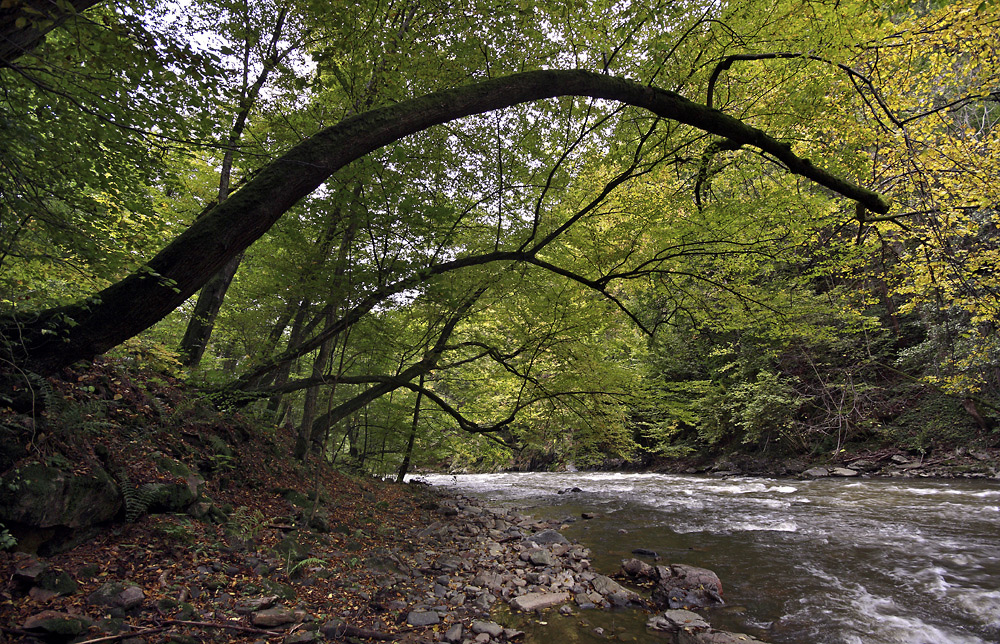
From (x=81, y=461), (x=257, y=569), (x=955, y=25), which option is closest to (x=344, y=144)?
(x=81, y=461)

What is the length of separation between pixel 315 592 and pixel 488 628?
1.58 metres

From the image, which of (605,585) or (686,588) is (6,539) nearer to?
(605,585)

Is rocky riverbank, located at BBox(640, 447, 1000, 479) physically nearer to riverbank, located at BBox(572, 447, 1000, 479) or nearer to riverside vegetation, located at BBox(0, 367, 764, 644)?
riverbank, located at BBox(572, 447, 1000, 479)

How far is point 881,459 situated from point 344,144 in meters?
16.8

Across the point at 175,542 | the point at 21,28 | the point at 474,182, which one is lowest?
the point at 175,542

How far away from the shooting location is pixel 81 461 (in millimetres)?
3438

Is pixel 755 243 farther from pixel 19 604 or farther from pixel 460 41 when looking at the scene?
pixel 19 604

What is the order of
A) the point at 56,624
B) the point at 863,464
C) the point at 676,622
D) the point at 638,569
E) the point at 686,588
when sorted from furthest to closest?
the point at 863,464
the point at 638,569
the point at 686,588
the point at 676,622
the point at 56,624

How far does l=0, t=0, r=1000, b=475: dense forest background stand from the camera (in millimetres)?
3076

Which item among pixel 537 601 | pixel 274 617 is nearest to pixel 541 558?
pixel 537 601

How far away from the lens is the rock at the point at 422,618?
12.3 feet

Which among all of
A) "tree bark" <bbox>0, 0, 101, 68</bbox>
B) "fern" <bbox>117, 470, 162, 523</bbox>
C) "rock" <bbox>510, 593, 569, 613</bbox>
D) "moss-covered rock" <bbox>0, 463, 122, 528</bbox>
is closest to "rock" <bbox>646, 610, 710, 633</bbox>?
"rock" <bbox>510, 593, 569, 613</bbox>

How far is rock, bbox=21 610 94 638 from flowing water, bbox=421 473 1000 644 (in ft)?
10.6

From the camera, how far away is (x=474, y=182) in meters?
6.13
